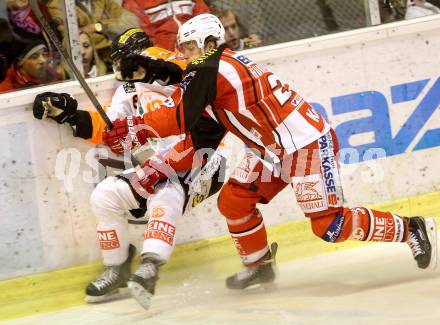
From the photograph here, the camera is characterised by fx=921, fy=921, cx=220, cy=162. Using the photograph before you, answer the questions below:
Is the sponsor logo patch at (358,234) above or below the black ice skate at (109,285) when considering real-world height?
above

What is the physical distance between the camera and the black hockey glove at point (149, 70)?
4312 mm

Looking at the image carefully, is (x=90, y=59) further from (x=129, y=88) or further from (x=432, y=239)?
(x=432, y=239)

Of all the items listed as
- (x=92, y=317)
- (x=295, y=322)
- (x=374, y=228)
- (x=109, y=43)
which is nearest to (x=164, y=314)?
(x=92, y=317)

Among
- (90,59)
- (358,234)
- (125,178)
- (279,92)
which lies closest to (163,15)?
(90,59)

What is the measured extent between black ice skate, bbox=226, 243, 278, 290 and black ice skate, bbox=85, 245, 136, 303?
21.6 inches

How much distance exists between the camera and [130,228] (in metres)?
5.05

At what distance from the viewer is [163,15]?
5152mm

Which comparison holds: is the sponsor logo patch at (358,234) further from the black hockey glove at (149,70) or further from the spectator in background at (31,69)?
the spectator in background at (31,69)

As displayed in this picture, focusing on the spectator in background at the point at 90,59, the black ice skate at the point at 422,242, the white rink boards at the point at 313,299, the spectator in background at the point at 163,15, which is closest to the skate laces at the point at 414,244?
the black ice skate at the point at 422,242

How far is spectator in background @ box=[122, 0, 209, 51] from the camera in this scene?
5.11 metres

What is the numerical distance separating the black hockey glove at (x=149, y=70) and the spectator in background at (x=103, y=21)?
0.58 m

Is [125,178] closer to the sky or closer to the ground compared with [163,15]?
closer to the ground

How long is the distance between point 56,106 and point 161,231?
2.91 ft

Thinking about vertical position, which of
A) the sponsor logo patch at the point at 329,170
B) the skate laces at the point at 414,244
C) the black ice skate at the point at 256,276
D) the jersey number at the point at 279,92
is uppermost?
the jersey number at the point at 279,92
